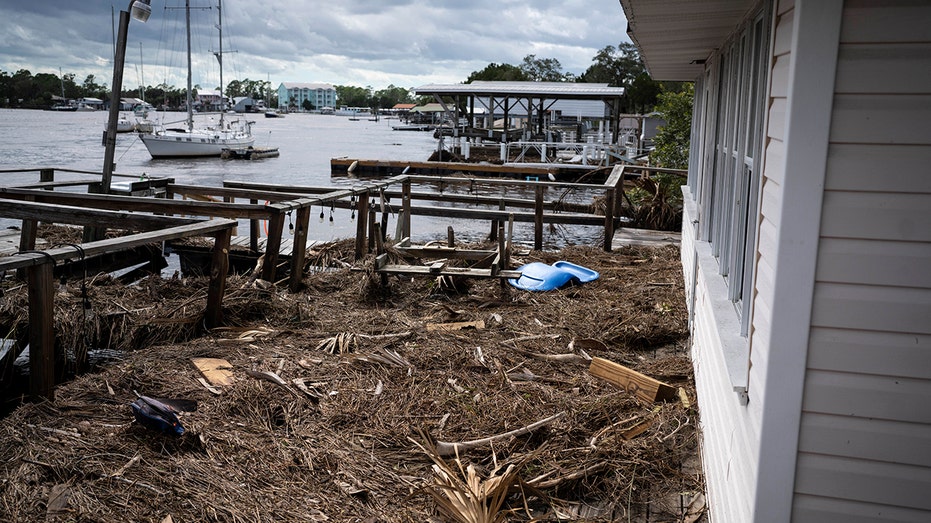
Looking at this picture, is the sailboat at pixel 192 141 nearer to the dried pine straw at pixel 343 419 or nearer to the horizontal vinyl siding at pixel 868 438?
the dried pine straw at pixel 343 419

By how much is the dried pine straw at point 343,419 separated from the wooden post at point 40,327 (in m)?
0.15

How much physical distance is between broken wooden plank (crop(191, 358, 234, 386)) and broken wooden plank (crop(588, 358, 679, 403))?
2634mm

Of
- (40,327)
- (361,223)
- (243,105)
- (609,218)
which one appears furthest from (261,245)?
(243,105)

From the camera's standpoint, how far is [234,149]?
174 feet

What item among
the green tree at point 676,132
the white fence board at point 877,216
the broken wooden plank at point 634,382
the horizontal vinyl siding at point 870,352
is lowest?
the broken wooden plank at point 634,382

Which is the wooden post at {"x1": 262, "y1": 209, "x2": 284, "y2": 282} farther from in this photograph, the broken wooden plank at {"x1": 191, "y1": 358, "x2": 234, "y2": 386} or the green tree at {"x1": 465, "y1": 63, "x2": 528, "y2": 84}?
the green tree at {"x1": 465, "y1": 63, "x2": 528, "y2": 84}

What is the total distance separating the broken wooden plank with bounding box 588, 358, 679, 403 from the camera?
5203 millimetres

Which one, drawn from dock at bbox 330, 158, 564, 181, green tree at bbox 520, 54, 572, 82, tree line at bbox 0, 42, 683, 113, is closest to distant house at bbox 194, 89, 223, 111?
tree line at bbox 0, 42, 683, 113

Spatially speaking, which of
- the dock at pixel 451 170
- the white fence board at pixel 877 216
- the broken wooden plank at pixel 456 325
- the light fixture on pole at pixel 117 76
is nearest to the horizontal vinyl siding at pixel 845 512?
the white fence board at pixel 877 216

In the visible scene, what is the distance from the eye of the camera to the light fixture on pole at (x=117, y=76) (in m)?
10.9

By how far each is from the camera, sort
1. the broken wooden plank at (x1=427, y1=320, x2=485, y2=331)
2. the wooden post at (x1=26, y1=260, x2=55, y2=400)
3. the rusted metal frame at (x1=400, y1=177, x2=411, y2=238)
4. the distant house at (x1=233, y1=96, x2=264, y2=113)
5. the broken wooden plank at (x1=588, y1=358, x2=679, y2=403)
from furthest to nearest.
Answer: the distant house at (x1=233, y1=96, x2=264, y2=113)
the rusted metal frame at (x1=400, y1=177, x2=411, y2=238)
the broken wooden plank at (x1=427, y1=320, x2=485, y2=331)
the broken wooden plank at (x1=588, y1=358, x2=679, y2=403)
the wooden post at (x1=26, y1=260, x2=55, y2=400)

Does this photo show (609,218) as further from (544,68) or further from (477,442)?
(544,68)

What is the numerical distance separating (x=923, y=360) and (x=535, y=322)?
5.25 m

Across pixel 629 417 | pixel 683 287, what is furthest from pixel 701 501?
pixel 683 287
